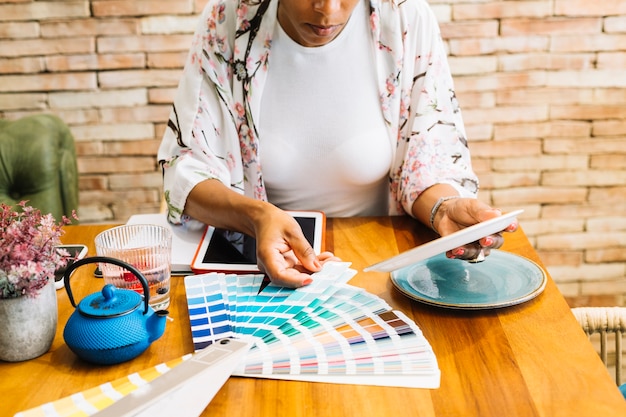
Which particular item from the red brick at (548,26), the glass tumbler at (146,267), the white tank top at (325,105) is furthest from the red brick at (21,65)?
the red brick at (548,26)

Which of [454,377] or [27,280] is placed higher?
[27,280]

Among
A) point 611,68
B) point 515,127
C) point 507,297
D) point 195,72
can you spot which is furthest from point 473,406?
point 611,68

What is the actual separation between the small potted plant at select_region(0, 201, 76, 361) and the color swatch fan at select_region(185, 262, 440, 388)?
206 millimetres

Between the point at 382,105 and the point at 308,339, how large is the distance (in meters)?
0.71

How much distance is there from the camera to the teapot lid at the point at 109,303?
859 millimetres

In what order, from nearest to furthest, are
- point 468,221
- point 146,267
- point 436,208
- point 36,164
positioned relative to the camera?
point 146,267, point 468,221, point 436,208, point 36,164

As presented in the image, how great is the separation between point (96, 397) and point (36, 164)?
1.21 meters

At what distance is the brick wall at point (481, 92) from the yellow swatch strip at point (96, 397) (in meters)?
1.47

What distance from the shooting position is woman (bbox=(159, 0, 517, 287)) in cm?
142

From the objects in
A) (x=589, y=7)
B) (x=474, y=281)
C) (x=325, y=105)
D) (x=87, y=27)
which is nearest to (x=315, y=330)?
(x=474, y=281)

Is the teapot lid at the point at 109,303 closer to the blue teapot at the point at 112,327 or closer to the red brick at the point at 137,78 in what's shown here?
the blue teapot at the point at 112,327

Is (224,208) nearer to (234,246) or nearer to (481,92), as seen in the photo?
(234,246)

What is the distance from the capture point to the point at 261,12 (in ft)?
4.71

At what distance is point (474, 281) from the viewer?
1.07 meters
